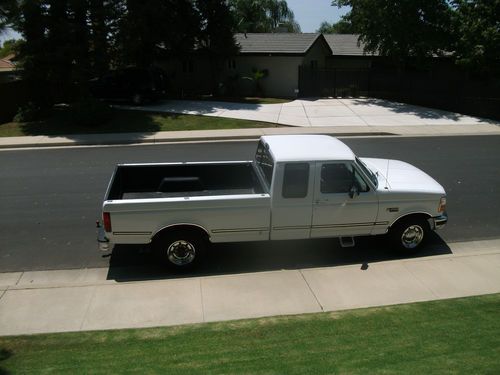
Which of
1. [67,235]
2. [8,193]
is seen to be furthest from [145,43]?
[67,235]

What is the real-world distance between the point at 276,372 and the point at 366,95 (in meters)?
29.1

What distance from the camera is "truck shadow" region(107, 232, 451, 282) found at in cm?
814

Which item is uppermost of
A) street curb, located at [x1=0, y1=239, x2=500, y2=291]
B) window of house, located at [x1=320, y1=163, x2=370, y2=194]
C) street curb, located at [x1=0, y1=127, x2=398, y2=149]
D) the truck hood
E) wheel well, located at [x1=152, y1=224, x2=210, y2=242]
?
window of house, located at [x1=320, y1=163, x2=370, y2=194]

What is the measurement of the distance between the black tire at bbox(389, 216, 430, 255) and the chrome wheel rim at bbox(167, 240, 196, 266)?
332 cm

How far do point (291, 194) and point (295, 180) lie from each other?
8.9 inches

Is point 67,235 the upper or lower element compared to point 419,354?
lower

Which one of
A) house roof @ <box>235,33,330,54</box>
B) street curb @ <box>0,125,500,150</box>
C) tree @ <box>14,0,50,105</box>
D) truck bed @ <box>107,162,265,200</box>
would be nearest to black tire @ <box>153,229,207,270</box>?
truck bed @ <box>107,162,265,200</box>

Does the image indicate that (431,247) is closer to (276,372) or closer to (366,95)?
(276,372)

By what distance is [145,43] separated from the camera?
2723cm

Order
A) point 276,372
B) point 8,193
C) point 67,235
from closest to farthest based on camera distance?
point 276,372, point 67,235, point 8,193

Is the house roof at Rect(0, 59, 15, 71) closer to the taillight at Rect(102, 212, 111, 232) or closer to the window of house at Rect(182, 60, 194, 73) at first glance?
the window of house at Rect(182, 60, 194, 73)

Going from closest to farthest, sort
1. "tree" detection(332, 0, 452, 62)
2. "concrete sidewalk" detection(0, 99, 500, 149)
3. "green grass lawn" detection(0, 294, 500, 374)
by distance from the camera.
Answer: "green grass lawn" detection(0, 294, 500, 374)
"concrete sidewalk" detection(0, 99, 500, 149)
"tree" detection(332, 0, 452, 62)

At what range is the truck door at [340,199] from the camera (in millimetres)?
7980

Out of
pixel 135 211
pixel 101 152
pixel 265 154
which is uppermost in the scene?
pixel 265 154
